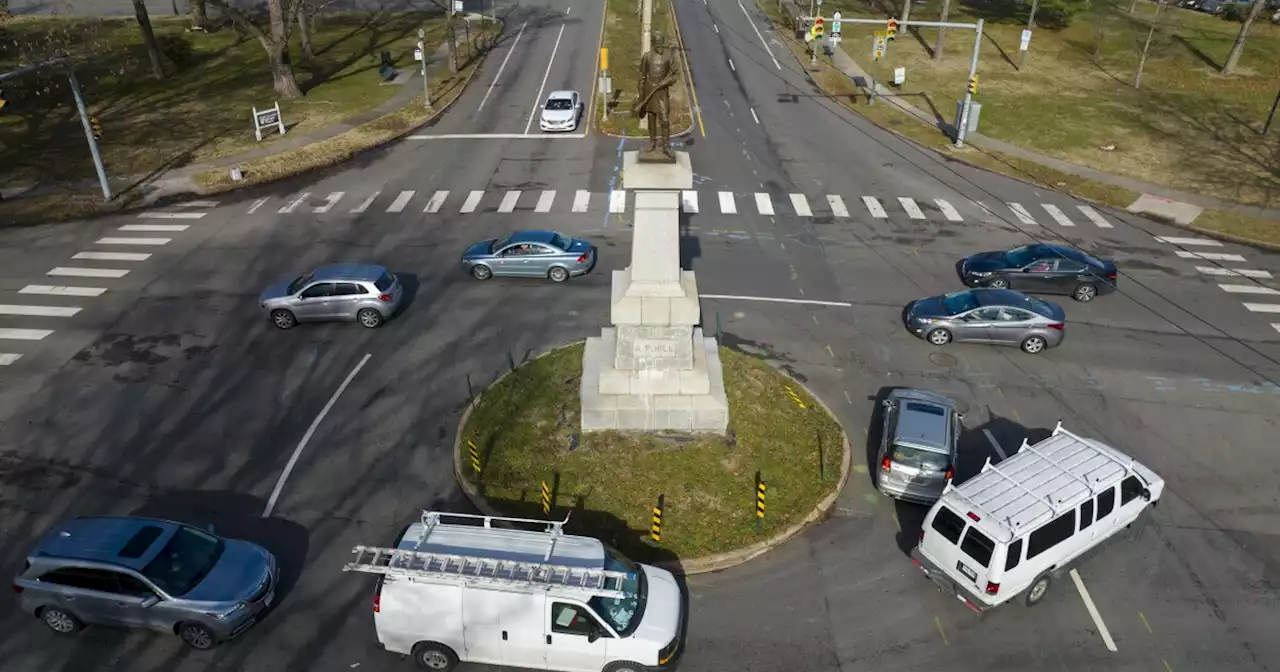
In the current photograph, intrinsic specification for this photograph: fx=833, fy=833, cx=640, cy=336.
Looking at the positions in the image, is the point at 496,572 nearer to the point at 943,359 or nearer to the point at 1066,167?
the point at 943,359

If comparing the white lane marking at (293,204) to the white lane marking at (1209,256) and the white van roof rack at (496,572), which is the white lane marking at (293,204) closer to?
the white van roof rack at (496,572)

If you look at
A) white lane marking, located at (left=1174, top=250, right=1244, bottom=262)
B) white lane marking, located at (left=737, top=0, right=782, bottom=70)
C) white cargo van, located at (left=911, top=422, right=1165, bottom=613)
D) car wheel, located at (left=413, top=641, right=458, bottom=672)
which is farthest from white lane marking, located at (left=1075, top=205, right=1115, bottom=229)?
car wheel, located at (left=413, top=641, right=458, bottom=672)

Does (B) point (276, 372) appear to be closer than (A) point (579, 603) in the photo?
No

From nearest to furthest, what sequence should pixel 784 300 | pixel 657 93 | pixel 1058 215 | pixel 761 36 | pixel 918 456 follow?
pixel 918 456, pixel 657 93, pixel 784 300, pixel 1058 215, pixel 761 36

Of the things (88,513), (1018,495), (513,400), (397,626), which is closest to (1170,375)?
(1018,495)

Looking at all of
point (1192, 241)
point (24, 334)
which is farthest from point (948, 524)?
point (24, 334)

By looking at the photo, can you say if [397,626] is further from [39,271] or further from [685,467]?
[39,271]
